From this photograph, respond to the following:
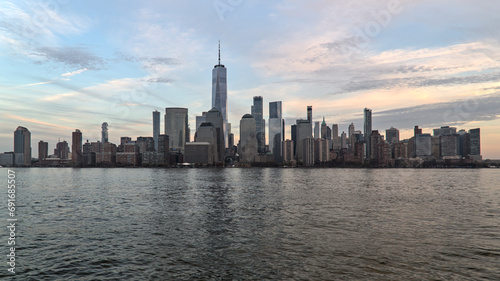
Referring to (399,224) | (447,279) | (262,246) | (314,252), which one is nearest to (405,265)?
(447,279)

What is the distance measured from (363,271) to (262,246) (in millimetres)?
10995


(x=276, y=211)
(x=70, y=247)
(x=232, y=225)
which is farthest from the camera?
(x=276, y=211)

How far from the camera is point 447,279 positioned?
24.5m

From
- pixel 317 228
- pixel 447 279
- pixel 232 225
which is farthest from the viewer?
pixel 232 225

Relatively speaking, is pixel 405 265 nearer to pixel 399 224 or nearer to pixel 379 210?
pixel 399 224

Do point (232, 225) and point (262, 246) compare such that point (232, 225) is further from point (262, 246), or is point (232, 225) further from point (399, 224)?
point (399, 224)

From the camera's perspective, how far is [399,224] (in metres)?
45.6

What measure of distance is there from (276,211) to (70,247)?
3367 centimetres

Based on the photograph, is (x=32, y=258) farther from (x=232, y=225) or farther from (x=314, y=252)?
(x=314, y=252)

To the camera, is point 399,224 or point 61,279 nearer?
point 61,279

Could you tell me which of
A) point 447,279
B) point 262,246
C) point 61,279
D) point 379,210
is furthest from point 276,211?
point 61,279

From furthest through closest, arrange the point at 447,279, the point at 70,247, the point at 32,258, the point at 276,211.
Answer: the point at 276,211, the point at 70,247, the point at 32,258, the point at 447,279

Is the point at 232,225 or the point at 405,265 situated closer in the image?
the point at 405,265

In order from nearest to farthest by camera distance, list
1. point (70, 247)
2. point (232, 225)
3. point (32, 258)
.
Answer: point (32, 258), point (70, 247), point (232, 225)
